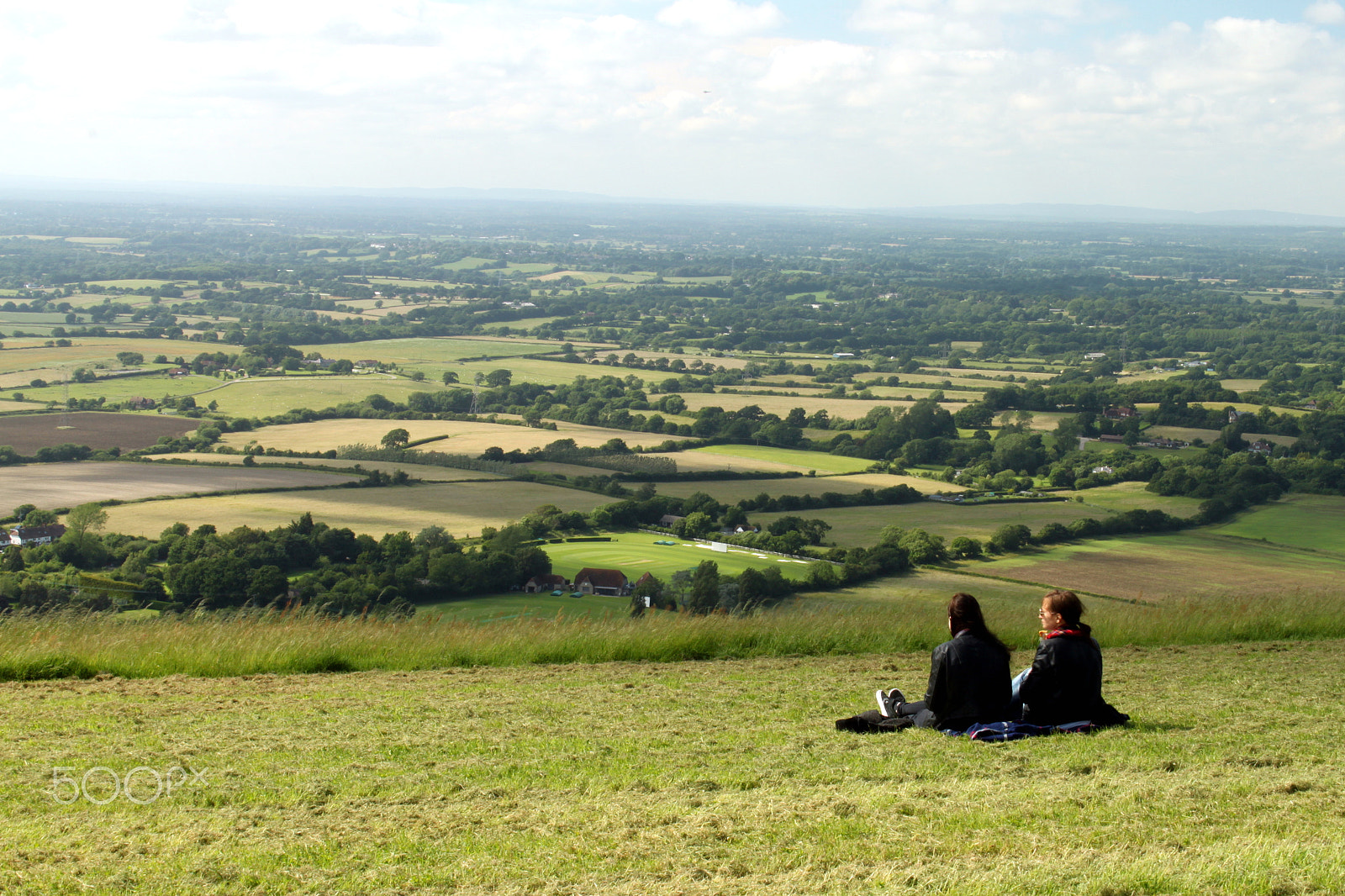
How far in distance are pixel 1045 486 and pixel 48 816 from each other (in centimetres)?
4607

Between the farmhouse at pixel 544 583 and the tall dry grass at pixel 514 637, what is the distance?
12.1 metres

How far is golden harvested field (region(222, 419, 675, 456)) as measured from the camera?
5416cm

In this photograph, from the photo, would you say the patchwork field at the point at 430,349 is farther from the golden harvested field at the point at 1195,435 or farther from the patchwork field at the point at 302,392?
the golden harvested field at the point at 1195,435

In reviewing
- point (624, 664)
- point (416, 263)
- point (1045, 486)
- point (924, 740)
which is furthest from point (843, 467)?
point (416, 263)

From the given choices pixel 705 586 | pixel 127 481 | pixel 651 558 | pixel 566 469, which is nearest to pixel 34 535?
pixel 127 481

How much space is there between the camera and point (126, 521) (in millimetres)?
33688

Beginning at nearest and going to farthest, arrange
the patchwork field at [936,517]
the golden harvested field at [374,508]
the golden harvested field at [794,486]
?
the golden harvested field at [374,508]
the patchwork field at [936,517]
the golden harvested field at [794,486]

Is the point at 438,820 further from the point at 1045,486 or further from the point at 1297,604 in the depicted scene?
the point at 1045,486

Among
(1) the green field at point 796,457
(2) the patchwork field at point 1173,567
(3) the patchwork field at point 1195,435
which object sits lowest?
(1) the green field at point 796,457

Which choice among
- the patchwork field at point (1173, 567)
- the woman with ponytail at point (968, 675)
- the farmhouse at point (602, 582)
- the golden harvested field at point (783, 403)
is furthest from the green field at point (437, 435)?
the woman with ponytail at point (968, 675)

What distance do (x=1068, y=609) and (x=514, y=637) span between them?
6.34 meters

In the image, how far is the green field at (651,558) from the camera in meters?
29.2

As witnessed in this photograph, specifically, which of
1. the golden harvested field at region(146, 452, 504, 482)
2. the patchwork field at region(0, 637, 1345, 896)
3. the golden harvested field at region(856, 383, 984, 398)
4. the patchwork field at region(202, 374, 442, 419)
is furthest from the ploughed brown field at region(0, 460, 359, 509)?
the golden harvested field at region(856, 383, 984, 398)

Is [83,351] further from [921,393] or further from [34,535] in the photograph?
[921,393]
